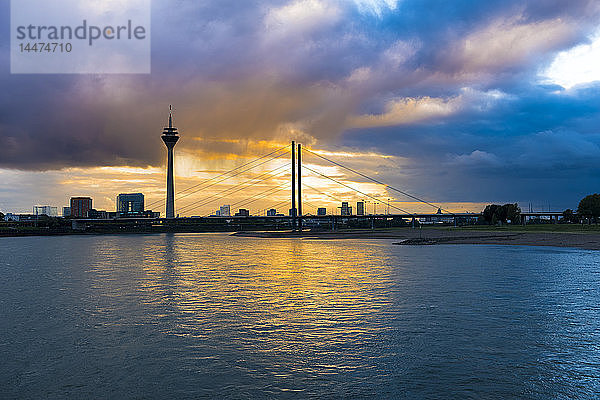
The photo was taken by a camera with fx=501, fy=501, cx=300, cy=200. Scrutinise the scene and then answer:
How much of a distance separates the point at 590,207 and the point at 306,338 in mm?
124702

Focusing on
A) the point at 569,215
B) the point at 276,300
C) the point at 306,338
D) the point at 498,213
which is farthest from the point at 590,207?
the point at 306,338

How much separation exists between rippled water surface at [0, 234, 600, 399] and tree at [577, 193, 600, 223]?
105 m

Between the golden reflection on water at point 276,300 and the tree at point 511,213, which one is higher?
the tree at point 511,213

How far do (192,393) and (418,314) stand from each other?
927 cm

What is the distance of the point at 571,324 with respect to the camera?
1480 cm

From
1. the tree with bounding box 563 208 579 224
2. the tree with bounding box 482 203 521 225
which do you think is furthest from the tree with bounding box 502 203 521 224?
the tree with bounding box 563 208 579 224

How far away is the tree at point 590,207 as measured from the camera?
4560 inches

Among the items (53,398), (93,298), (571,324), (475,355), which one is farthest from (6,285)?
(571,324)

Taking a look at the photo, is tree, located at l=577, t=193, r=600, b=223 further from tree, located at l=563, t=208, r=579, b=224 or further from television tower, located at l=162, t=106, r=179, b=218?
television tower, located at l=162, t=106, r=179, b=218

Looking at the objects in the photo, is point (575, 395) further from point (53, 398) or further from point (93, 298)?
point (93, 298)

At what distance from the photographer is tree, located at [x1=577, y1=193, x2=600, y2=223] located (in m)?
116

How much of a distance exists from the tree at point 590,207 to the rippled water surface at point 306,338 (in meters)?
105

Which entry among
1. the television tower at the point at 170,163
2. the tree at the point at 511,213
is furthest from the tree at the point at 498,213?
the television tower at the point at 170,163

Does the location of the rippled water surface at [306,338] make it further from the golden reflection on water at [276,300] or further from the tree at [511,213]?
the tree at [511,213]
